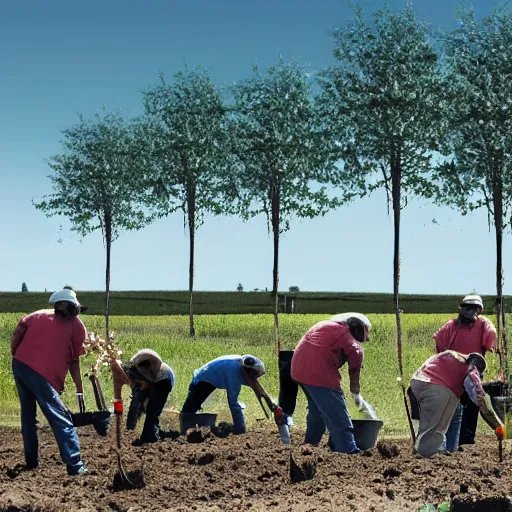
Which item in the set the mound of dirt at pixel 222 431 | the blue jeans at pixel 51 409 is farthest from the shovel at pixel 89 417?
the mound of dirt at pixel 222 431

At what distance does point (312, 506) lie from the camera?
8.36m

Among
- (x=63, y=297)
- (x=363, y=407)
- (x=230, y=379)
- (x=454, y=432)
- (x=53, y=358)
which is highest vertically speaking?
(x=63, y=297)

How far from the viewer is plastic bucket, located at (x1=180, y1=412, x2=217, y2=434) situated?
42.3ft

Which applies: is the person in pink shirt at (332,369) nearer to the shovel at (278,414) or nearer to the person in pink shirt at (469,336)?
the shovel at (278,414)

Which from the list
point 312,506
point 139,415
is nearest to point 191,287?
point 139,415

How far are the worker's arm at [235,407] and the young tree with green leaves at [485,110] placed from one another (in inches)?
423

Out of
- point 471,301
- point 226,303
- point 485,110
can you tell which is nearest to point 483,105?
point 485,110

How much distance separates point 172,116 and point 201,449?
23.2 m

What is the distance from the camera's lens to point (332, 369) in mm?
10586

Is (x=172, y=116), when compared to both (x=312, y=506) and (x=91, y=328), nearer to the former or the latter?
(x=91, y=328)

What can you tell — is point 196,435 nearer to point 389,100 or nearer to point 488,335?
point 488,335

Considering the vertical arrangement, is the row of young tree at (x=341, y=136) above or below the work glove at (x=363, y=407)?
above

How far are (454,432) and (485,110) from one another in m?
12.8

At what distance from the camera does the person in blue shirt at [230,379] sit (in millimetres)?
11805
